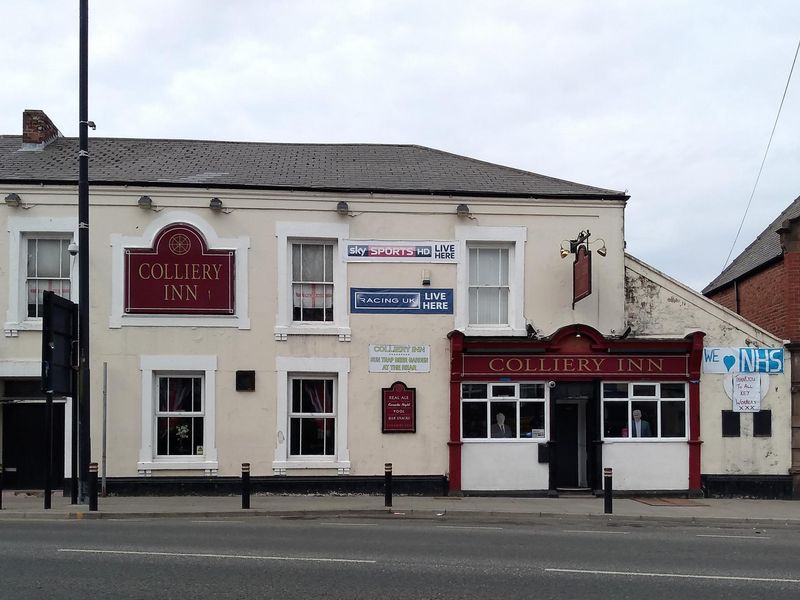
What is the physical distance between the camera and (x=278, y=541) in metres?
11.9

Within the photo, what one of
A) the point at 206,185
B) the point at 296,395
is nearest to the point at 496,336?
the point at 296,395

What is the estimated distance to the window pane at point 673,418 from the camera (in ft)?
62.6

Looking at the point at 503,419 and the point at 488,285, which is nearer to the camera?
the point at 503,419

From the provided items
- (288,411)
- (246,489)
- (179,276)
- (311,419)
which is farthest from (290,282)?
(246,489)

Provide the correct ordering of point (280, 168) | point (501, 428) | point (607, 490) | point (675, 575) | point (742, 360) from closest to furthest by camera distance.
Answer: point (675, 575) < point (607, 490) < point (501, 428) < point (742, 360) < point (280, 168)

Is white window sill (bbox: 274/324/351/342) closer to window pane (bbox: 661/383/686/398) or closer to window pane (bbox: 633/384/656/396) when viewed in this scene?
window pane (bbox: 633/384/656/396)

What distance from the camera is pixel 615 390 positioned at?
19047mm

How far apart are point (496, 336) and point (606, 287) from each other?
2648 millimetres

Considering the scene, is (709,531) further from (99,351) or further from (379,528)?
(99,351)

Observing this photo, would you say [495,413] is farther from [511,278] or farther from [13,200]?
[13,200]

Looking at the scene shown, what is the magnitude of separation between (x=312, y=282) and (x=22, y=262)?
5.95m

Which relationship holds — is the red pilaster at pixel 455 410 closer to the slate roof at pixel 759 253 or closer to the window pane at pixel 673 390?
the window pane at pixel 673 390

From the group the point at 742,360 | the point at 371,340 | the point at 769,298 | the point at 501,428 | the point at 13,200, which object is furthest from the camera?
the point at 769,298

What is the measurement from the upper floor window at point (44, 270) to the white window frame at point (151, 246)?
107 centimetres
